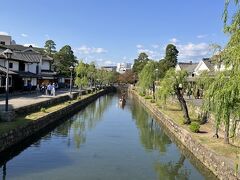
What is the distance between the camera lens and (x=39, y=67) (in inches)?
2660

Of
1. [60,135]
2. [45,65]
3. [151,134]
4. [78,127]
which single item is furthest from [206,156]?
[45,65]

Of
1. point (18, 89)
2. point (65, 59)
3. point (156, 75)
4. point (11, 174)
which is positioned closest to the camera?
point (11, 174)

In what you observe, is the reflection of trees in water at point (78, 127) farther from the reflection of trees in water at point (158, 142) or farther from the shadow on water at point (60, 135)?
the reflection of trees in water at point (158, 142)

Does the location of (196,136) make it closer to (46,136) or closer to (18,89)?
(46,136)

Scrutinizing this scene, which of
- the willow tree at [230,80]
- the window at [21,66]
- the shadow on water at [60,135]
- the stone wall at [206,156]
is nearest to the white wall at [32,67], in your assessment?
the window at [21,66]

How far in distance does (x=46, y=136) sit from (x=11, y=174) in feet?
31.6

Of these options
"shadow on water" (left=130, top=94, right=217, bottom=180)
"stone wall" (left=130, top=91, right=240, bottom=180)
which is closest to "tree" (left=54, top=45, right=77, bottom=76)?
"shadow on water" (left=130, top=94, right=217, bottom=180)

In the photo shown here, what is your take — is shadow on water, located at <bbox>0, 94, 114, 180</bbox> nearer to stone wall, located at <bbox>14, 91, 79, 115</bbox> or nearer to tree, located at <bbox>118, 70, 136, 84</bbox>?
stone wall, located at <bbox>14, 91, 79, 115</bbox>

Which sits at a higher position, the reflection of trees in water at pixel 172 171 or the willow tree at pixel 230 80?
the willow tree at pixel 230 80

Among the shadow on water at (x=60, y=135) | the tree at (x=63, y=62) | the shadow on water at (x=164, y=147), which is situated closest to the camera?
the shadow on water at (x=60, y=135)

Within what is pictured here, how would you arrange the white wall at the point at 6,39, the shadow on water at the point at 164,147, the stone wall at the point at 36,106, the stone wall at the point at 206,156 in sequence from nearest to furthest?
the stone wall at the point at 206,156 < the shadow on water at the point at 164,147 < the stone wall at the point at 36,106 < the white wall at the point at 6,39

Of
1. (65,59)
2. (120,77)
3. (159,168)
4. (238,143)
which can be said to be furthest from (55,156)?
(120,77)

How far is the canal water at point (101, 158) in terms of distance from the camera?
55.9ft

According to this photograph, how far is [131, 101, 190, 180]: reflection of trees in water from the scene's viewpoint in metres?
18.7
